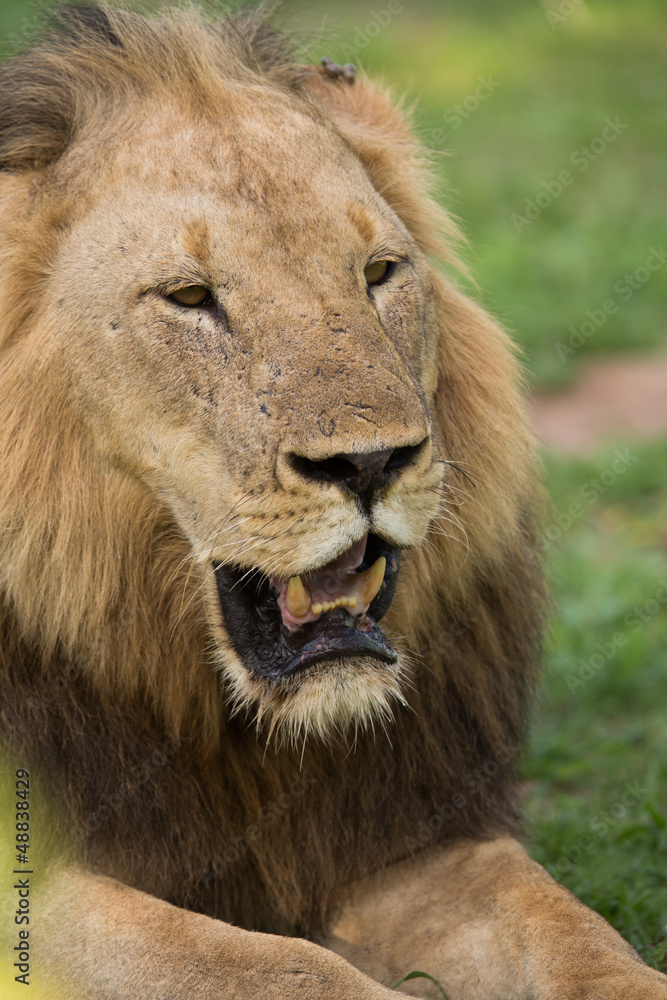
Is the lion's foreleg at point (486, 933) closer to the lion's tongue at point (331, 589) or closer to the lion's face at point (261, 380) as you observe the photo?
the lion's face at point (261, 380)

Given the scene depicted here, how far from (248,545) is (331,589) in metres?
0.23

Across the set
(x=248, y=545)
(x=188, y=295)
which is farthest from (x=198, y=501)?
(x=188, y=295)

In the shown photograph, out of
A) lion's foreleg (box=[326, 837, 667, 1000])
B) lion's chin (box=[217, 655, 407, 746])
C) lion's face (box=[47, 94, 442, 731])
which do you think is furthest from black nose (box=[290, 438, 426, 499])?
lion's foreleg (box=[326, 837, 667, 1000])

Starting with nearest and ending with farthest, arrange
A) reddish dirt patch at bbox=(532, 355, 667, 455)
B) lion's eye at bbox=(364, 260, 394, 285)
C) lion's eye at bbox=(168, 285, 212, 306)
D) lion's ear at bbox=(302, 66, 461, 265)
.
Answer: lion's eye at bbox=(168, 285, 212, 306), lion's eye at bbox=(364, 260, 394, 285), lion's ear at bbox=(302, 66, 461, 265), reddish dirt patch at bbox=(532, 355, 667, 455)

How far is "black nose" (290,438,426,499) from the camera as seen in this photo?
7.85ft

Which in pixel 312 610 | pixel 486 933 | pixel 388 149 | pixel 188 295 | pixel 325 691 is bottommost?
pixel 486 933

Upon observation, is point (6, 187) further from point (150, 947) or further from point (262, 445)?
point (150, 947)

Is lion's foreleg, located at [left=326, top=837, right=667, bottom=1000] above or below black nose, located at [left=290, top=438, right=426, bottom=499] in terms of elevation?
below

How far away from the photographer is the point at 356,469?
94.8 inches

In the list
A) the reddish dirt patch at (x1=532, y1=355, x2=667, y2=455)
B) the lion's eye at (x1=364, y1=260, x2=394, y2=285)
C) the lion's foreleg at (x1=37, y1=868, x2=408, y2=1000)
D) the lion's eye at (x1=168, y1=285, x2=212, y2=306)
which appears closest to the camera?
the lion's foreleg at (x1=37, y1=868, x2=408, y2=1000)

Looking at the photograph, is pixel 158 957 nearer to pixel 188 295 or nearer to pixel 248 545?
pixel 248 545

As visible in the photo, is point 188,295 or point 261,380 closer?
point 261,380

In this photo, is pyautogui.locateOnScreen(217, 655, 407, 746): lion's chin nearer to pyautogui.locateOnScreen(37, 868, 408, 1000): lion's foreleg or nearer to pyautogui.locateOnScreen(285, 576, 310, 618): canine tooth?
pyautogui.locateOnScreen(285, 576, 310, 618): canine tooth

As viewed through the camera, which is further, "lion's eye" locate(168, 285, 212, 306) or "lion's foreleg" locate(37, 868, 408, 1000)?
"lion's eye" locate(168, 285, 212, 306)
